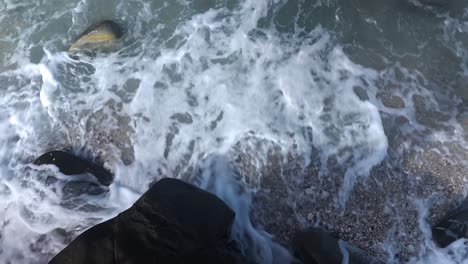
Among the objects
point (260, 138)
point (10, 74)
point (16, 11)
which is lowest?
point (260, 138)

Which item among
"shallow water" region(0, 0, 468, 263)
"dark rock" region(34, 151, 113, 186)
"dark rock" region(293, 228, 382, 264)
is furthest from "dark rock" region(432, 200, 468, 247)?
"dark rock" region(34, 151, 113, 186)

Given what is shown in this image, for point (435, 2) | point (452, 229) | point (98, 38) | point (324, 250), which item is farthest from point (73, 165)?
point (435, 2)

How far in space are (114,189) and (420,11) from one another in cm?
582

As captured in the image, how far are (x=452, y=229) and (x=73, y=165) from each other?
5228 millimetres

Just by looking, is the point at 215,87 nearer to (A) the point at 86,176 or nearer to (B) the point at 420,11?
(A) the point at 86,176

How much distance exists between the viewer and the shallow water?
586 cm

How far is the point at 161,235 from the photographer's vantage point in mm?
4750

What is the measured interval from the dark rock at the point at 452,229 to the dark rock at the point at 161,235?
2729mm

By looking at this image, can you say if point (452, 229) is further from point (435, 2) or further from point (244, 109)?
point (435, 2)

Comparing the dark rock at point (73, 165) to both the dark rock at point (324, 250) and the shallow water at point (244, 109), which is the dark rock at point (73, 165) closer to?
the shallow water at point (244, 109)

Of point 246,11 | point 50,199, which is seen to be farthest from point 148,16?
point 50,199

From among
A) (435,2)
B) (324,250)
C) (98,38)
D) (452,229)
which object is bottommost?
(452,229)

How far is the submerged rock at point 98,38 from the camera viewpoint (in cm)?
699

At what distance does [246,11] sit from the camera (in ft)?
24.4
